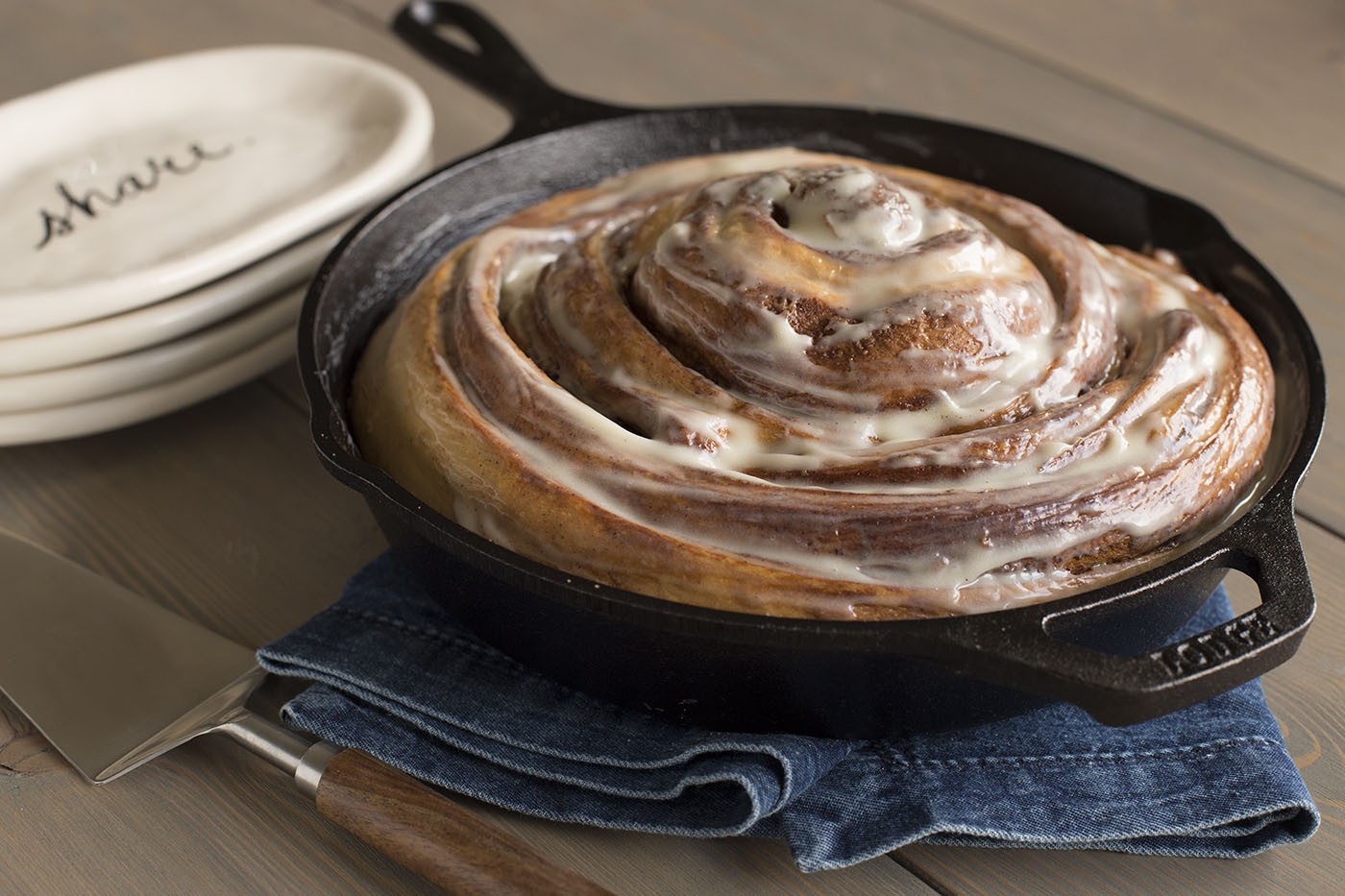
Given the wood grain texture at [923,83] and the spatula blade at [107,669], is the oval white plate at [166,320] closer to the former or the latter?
the spatula blade at [107,669]

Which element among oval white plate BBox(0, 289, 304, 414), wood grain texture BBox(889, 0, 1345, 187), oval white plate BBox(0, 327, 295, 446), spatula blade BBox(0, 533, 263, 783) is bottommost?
spatula blade BBox(0, 533, 263, 783)

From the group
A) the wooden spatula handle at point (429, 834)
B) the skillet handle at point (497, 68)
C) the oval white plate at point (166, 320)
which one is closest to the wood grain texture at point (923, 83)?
the skillet handle at point (497, 68)

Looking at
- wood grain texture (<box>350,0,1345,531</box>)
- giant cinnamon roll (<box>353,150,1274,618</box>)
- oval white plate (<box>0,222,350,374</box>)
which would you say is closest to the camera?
giant cinnamon roll (<box>353,150,1274,618</box>)

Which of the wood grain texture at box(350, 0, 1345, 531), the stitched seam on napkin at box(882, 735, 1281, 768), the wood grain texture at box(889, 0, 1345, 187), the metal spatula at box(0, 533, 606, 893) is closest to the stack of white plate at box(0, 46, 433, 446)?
the metal spatula at box(0, 533, 606, 893)

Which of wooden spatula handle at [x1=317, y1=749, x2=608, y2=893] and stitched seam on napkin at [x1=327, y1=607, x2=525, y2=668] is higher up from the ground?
wooden spatula handle at [x1=317, y1=749, x2=608, y2=893]

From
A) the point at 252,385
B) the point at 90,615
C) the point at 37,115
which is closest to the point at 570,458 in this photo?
the point at 90,615

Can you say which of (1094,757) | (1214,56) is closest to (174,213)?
(1094,757)

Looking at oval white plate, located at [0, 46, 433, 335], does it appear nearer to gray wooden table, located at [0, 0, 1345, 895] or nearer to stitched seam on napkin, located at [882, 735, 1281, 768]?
gray wooden table, located at [0, 0, 1345, 895]

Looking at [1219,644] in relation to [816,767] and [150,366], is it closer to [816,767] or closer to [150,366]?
[816,767]
